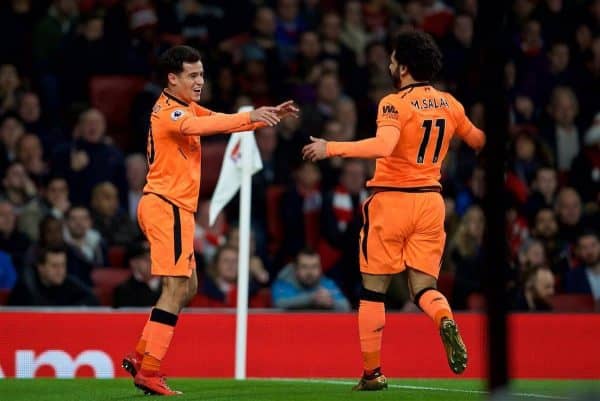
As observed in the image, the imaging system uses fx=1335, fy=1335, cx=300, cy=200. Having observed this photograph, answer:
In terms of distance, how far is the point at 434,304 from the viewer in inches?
307

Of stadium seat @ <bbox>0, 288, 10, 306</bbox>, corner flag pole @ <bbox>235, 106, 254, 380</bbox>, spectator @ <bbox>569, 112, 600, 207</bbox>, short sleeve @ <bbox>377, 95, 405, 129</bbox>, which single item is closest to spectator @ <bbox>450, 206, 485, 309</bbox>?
spectator @ <bbox>569, 112, 600, 207</bbox>

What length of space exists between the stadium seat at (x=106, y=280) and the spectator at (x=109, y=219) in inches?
21.3

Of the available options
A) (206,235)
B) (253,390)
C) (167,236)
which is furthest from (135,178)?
(167,236)

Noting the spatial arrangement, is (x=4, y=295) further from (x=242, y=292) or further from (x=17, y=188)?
(x=242, y=292)

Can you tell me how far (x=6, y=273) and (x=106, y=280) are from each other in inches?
36.4

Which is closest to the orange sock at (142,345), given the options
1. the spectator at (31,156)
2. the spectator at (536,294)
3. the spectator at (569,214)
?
the spectator at (536,294)

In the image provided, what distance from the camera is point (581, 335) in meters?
11.2

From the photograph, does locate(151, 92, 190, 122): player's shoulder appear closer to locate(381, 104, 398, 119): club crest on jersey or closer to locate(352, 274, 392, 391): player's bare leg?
locate(381, 104, 398, 119): club crest on jersey

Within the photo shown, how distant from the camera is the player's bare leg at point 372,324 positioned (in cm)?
798

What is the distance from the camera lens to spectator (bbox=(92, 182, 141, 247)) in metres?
13.0

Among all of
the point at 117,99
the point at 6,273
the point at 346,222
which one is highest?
the point at 117,99

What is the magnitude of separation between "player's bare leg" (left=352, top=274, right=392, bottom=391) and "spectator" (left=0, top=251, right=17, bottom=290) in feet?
16.2

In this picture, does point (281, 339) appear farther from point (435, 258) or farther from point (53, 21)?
point (53, 21)

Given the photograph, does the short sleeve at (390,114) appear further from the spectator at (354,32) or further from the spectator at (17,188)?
the spectator at (354,32)
